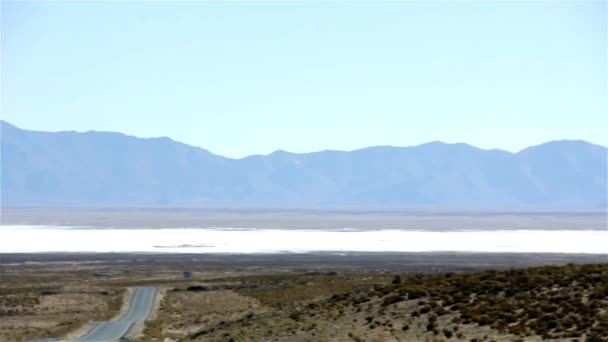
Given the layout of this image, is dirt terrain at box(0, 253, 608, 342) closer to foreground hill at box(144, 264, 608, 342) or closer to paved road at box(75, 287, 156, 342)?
foreground hill at box(144, 264, 608, 342)

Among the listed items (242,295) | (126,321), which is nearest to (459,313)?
(126,321)

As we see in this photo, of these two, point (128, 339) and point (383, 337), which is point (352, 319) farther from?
point (128, 339)

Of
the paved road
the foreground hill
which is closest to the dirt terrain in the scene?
the foreground hill

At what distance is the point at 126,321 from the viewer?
5434cm

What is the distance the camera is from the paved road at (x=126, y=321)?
1800 inches

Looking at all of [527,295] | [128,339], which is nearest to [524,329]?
[527,295]

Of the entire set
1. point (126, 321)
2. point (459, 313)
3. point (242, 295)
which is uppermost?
point (459, 313)

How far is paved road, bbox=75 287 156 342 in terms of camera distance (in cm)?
4572

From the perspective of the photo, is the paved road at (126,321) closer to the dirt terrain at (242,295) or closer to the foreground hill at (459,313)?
the dirt terrain at (242,295)

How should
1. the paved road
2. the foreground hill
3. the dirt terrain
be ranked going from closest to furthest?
the foreground hill → the dirt terrain → the paved road

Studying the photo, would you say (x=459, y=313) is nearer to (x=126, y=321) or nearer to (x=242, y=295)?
(x=126, y=321)

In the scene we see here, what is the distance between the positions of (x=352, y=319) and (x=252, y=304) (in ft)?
91.1

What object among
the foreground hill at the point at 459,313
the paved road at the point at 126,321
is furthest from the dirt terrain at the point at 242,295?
the paved road at the point at 126,321

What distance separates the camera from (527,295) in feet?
111
